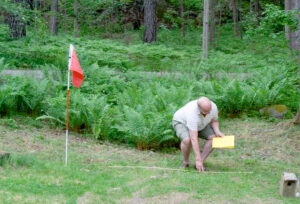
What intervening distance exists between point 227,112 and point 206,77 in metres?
2.01

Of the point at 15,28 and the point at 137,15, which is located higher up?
the point at 137,15

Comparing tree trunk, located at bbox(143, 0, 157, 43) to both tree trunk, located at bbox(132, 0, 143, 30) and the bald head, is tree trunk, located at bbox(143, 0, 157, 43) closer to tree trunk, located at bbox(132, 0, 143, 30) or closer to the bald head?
tree trunk, located at bbox(132, 0, 143, 30)

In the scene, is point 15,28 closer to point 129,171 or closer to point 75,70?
point 75,70

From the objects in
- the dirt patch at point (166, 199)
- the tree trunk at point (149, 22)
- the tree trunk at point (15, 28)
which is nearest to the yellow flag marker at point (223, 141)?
the dirt patch at point (166, 199)

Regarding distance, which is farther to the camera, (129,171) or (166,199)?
(129,171)

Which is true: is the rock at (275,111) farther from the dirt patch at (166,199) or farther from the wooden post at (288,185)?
the dirt patch at (166,199)

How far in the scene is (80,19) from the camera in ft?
86.3

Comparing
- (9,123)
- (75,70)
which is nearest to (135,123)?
(75,70)

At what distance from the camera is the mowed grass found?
5.26m

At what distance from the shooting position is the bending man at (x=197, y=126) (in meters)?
6.37

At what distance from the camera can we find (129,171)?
21.1 ft

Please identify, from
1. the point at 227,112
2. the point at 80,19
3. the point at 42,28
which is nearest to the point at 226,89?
the point at 227,112

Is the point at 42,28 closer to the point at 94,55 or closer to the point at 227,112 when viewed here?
the point at 94,55

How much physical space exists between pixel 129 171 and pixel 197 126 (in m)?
1.35
